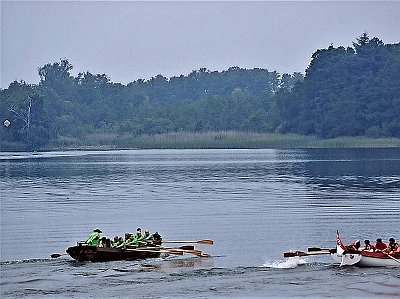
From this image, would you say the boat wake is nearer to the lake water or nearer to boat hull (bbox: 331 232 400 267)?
the lake water

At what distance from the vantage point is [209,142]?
16388 cm

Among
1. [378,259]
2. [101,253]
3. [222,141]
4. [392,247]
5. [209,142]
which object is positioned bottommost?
[378,259]

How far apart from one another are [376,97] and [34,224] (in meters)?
116

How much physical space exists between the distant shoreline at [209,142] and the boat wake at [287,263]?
11811 centimetres

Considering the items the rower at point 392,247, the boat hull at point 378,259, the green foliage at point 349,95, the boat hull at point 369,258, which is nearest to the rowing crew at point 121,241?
the boat hull at point 369,258

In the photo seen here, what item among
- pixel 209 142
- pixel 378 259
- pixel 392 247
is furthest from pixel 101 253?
pixel 209 142

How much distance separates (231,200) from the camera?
63312 millimetres

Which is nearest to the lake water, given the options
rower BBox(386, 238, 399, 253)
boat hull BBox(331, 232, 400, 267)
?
boat hull BBox(331, 232, 400, 267)

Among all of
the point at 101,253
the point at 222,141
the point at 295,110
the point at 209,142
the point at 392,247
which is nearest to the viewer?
the point at 392,247

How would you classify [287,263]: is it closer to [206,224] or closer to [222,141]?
[206,224]

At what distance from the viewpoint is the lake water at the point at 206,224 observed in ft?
104

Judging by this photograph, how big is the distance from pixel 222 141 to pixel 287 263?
127377 millimetres

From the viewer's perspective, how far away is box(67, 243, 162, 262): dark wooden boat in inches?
1404

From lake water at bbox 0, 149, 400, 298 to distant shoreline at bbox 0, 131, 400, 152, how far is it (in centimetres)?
6122
